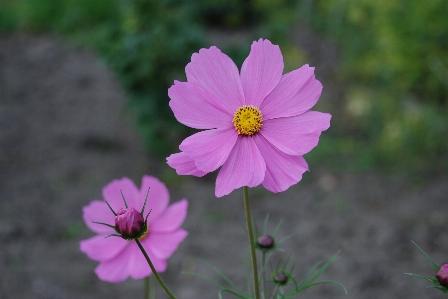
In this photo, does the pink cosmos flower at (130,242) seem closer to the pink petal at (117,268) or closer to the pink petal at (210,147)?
the pink petal at (117,268)

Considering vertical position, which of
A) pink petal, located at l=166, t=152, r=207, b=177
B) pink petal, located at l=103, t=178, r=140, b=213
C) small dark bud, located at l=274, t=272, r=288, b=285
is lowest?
small dark bud, located at l=274, t=272, r=288, b=285

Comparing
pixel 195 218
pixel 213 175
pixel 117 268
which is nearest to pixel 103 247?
pixel 117 268

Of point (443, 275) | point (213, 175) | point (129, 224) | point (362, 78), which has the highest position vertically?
point (362, 78)

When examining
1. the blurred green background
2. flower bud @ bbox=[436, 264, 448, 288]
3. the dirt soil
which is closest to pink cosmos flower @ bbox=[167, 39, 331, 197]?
flower bud @ bbox=[436, 264, 448, 288]

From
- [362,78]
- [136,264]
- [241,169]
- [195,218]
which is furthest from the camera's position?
[362,78]

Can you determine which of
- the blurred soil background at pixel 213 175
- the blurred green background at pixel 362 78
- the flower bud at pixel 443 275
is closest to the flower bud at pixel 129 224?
the flower bud at pixel 443 275

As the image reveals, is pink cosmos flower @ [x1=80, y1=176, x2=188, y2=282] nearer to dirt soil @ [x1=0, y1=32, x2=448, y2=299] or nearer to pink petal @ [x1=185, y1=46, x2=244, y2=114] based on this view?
pink petal @ [x1=185, y1=46, x2=244, y2=114]

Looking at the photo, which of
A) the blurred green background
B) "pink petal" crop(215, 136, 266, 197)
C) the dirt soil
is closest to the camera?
"pink petal" crop(215, 136, 266, 197)

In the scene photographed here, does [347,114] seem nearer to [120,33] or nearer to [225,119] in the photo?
[120,33]

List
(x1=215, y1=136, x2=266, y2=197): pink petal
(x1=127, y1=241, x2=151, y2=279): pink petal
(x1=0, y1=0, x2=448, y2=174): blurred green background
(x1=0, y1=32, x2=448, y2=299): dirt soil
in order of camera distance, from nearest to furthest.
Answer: (x1=215, y1=136, x2=266, y2=197): pink petal, (x1=127, y1=241, x2=151, y2=279): pink petal, (x1=0, y1=32, x2=448, y2=299): dirt soil, (x1=0, y1=0, x2=448, y2=174): blurred green background

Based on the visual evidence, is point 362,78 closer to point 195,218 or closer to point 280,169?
point 195,218
